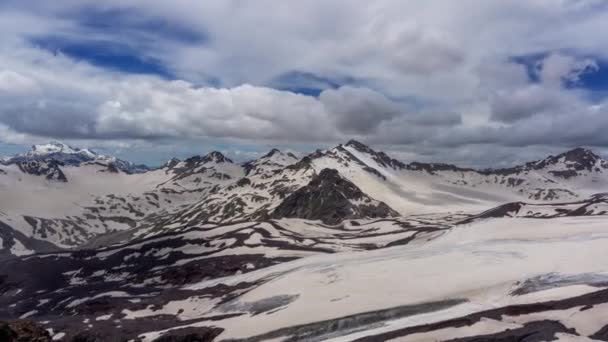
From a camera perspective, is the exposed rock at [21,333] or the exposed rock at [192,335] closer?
the exposed rock at [21,333]

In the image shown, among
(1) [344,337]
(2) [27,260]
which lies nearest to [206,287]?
(1) [344,337]

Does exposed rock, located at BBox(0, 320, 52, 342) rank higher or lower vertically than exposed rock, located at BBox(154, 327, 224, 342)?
higher

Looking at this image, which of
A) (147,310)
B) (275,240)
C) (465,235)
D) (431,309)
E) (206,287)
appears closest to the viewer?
(431,309)

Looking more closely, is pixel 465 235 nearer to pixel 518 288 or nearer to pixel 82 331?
pixel 518 288

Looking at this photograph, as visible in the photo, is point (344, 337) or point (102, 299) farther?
point (102, 299)

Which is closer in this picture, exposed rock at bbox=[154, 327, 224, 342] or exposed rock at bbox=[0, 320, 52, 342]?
exposed rock at bbox=[0, 320, 52, 342]

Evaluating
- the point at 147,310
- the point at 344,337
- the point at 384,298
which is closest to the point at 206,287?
the point at 147,310

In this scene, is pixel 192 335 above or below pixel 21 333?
below

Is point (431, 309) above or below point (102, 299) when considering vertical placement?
above

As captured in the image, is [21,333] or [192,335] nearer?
[21,333]

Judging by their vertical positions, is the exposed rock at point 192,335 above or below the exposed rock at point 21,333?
below

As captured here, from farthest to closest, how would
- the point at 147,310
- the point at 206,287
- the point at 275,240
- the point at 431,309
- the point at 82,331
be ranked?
the point at 275,240, the point at 206,287, the point at 147,310, the point at 82,331, the point at 431,309
